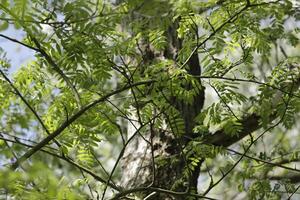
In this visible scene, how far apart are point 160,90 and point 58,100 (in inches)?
21.2

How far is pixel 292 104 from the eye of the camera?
2.73 meters

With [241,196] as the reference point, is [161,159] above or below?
below

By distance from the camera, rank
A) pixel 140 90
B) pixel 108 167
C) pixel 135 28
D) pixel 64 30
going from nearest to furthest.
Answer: pixel 64 30, pixel 140 90, pixel 135 28, pixel 108 167

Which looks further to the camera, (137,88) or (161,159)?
(161,159)

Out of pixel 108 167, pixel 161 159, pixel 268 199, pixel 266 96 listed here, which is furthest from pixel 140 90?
pixel 108 167

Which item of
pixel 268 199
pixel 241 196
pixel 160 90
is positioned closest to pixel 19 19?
pixel 160 90

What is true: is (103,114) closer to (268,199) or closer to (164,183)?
(164,183)

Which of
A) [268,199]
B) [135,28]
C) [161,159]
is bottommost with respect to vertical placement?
[268,199]

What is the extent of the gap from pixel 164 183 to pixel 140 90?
82 cm

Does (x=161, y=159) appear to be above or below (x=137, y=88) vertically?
below

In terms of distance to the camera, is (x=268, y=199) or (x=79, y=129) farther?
(x=268, y=199)

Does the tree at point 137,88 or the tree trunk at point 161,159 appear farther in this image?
the tree trunk at point 161,159

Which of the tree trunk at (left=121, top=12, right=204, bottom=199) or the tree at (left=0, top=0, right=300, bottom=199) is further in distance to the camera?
the tree trunk at (left=121, top=12, right=204, bottom=199)

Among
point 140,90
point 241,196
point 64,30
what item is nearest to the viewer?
point 64,30
